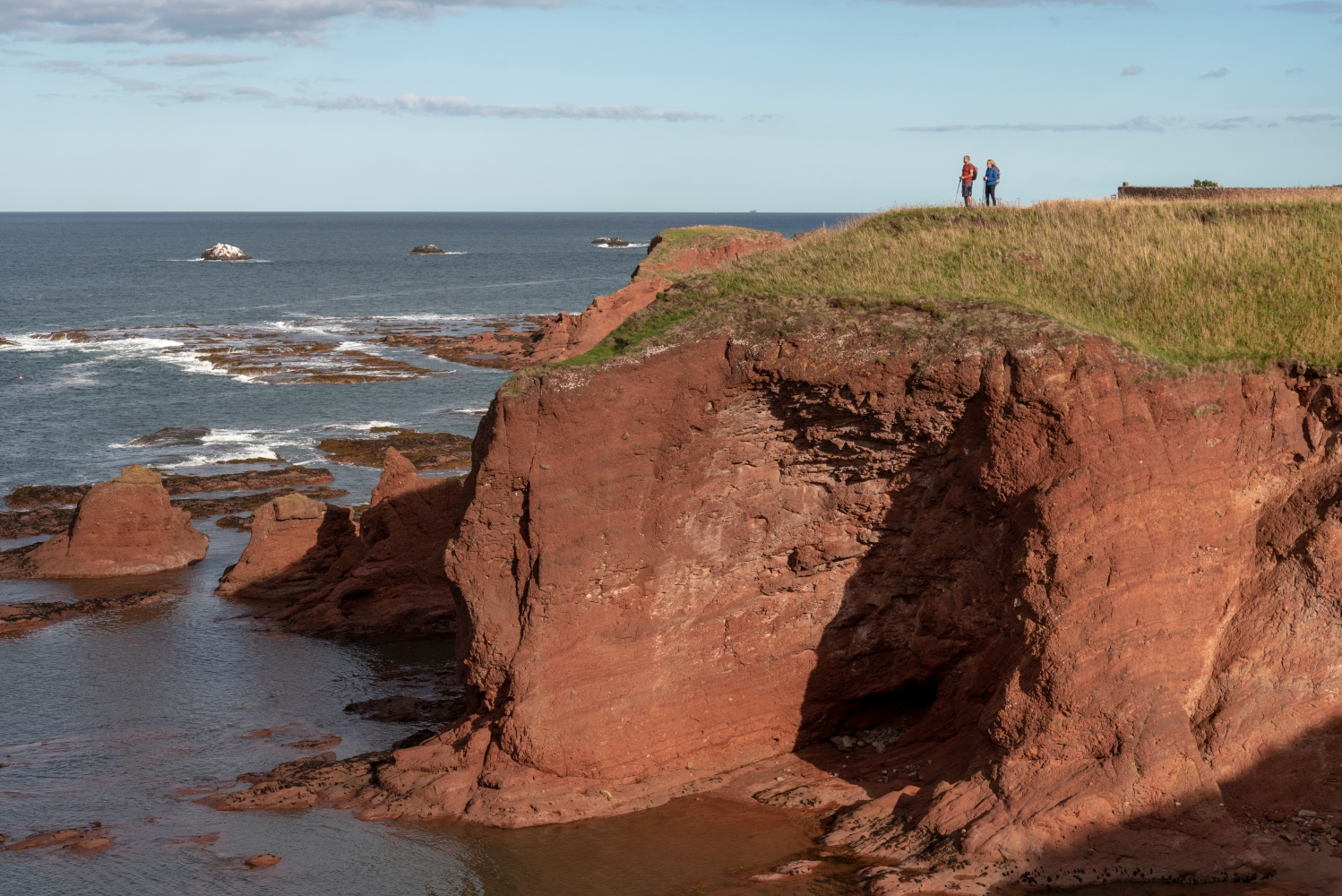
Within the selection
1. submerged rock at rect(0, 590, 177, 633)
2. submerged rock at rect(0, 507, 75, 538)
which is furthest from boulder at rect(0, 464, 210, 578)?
submerged rock at rect(0, 507, 75, 538)

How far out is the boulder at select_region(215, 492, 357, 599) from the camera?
3200 cm

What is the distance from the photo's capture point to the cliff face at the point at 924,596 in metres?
15.1

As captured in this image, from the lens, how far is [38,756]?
21406 mm

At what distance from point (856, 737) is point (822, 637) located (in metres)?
1.68

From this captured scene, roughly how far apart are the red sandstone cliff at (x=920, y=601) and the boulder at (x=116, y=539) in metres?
17.9

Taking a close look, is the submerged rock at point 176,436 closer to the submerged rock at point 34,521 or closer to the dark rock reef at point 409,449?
the dark rock reef at point 409,449

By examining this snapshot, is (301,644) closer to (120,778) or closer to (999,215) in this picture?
(120,778)

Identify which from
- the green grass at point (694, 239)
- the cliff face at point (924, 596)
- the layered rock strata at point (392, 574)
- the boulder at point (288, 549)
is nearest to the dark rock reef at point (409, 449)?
the green grass at point (694, 239)

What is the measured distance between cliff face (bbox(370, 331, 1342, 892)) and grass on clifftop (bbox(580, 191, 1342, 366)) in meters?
0.83

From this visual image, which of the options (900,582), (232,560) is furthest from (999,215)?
(232,560)

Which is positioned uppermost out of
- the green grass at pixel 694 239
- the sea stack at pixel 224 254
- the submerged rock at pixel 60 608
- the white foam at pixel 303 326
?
the sea stack at pixel 224 254

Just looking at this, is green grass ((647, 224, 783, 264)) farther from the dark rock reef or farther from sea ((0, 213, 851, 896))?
sea ((0, 213, 851, 896))

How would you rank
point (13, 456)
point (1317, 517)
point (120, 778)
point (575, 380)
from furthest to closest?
point (13, 456)
point (120, 778)
point (575, 380)
point (1317, 517)

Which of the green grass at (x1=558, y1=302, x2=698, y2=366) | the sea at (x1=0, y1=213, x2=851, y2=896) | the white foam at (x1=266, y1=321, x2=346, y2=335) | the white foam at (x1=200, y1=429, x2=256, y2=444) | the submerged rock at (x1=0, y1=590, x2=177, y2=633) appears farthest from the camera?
the white foam at (x1=266, y1=321, x2=346, y2=335)
